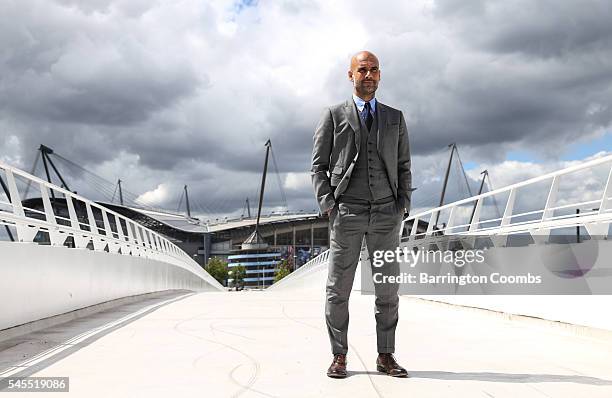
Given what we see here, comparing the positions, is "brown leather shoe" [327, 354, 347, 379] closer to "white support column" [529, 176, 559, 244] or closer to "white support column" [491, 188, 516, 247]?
"white support column" [529, 176, 559, 244]

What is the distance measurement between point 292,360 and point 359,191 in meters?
1.43

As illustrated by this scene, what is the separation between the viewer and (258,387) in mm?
3801

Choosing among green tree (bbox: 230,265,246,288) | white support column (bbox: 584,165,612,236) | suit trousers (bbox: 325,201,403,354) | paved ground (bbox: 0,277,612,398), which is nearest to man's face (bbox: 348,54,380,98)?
suit trousers (bbox: 325,201,403,354)

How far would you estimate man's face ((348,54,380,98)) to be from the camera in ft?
14.5

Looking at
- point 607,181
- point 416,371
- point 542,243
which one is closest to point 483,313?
point 542,243

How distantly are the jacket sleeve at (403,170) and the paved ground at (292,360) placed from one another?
1.21 meters

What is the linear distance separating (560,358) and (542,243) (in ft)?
9.46

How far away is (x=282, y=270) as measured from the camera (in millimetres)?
143125

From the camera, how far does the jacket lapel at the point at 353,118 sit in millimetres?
4363

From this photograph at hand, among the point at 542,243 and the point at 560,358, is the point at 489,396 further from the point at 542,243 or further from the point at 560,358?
the point at 542,243

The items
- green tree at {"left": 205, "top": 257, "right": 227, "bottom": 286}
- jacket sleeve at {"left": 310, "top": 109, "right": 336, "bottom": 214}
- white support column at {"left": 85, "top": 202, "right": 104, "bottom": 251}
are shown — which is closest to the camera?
jacket sleeve at {"left": 310, "top": 109, "right": 336, "bottom": 214}

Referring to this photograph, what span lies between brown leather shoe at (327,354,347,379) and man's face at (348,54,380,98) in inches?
71.6

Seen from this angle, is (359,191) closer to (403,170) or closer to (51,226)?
(403,170)

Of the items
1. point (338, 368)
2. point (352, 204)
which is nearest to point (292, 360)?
point (338, 368)
